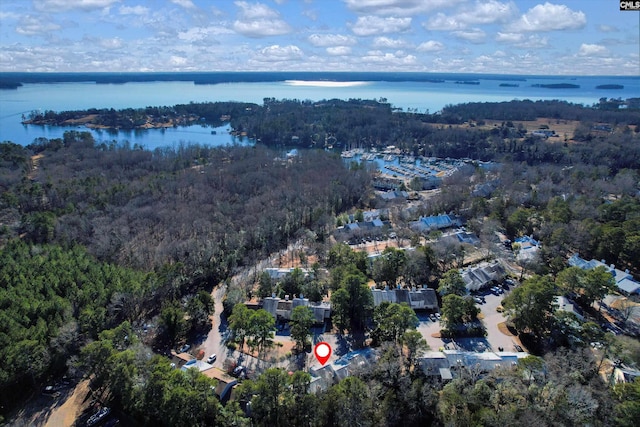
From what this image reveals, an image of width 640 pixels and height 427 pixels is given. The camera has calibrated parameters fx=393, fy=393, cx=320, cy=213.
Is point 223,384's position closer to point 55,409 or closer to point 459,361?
point 55,409

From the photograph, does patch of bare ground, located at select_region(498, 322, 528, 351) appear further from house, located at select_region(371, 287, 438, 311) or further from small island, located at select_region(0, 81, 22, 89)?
small island, located at select_region(0, 81, 22, 89)

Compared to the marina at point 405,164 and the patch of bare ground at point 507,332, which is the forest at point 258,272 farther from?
the marina at point 405,164

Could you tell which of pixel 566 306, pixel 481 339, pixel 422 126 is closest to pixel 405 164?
pixel 422 126

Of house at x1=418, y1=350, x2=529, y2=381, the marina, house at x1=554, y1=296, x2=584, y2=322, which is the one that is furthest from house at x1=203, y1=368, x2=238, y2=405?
the marina

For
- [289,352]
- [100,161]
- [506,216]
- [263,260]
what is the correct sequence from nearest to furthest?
[289,352], [263,260], [506,216], [100,161]

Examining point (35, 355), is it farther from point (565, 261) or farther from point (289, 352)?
point (565, 261)

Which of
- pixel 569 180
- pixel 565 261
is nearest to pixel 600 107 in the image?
pixel 569 180
